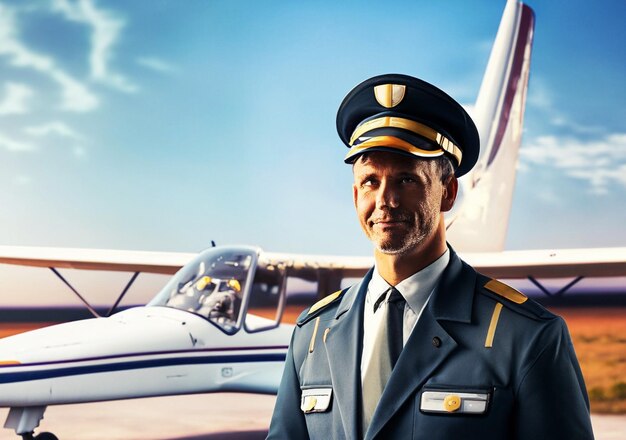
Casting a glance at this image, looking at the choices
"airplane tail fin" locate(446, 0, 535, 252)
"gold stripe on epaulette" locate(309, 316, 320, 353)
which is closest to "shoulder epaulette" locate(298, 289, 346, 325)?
"gold stripe on epaulette" locate(309, 316, 320, 353)

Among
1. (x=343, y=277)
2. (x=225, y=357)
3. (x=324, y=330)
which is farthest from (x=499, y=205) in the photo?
(x=324, y=330)

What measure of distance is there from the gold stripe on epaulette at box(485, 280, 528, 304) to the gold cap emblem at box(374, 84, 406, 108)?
29 centimetres

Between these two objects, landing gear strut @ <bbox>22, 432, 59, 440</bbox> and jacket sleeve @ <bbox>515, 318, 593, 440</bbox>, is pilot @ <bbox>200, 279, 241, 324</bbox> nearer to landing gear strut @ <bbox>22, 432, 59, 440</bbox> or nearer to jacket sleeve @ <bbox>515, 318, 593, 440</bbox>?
landing gear strut @ <bbox>22, 432, 59, 440</bbox>

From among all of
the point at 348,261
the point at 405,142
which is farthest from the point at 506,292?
the point at 348,261

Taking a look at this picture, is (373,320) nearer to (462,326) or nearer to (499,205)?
(462,326)

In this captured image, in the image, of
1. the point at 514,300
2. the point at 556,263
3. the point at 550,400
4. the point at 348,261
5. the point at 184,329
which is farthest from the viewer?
the point at 348,261

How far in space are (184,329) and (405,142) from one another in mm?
4325

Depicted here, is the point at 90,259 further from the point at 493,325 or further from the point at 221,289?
→ the point at 493,325

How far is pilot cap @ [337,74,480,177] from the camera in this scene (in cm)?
102

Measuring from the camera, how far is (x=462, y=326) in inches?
38.1

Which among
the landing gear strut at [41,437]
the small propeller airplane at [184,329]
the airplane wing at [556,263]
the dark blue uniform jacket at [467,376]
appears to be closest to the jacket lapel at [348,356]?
the dark blue uniform jacket at [467,376]

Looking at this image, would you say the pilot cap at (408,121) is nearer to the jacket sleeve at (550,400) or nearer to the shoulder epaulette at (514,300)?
the shoulder epaulette at (514,300)

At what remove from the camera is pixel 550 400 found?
2.88ft

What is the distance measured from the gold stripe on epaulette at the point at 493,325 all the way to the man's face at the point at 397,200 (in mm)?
131
